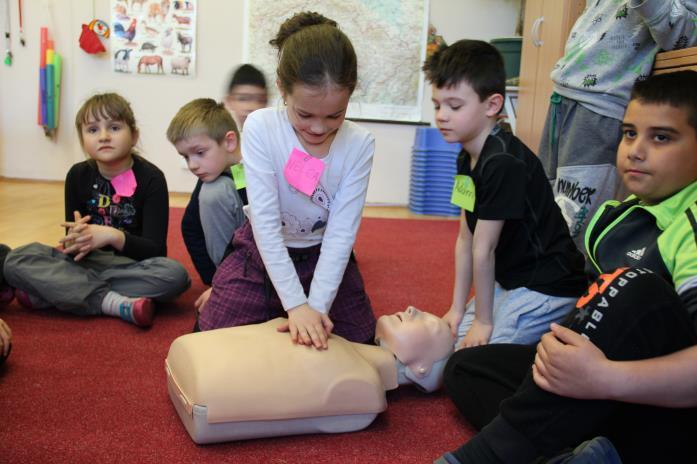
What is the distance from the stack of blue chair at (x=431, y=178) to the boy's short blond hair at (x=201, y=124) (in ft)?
6.80

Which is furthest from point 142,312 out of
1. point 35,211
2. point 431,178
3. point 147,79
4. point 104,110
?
point 147,79

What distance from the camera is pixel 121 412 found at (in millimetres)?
962

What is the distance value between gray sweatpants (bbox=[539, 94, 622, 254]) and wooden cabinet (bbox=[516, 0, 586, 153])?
0.47 metres

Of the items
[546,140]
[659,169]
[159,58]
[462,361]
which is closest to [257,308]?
[462,361]

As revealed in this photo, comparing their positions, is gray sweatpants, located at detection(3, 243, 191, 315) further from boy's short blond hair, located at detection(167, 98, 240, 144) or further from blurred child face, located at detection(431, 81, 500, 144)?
blurred child face, located at detection(431, 81, 500, 144)

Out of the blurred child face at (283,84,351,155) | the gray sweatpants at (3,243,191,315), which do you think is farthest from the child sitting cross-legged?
the blurred child face at (283,84,351,155)

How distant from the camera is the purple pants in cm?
119

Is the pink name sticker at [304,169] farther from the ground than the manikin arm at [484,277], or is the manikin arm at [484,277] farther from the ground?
the pink name sticker at [304,169]

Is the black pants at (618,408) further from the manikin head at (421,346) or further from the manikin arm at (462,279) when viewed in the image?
the manikin arm at (462,279)

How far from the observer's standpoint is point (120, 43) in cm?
346

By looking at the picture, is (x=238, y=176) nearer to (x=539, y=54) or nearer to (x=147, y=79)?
(x=539, y=54)

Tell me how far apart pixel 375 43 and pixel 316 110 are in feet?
8.93

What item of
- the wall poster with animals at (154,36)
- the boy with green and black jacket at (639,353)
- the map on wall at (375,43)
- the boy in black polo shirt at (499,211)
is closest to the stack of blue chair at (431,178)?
the map on wall at (375,43)

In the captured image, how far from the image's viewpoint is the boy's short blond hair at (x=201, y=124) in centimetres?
149
